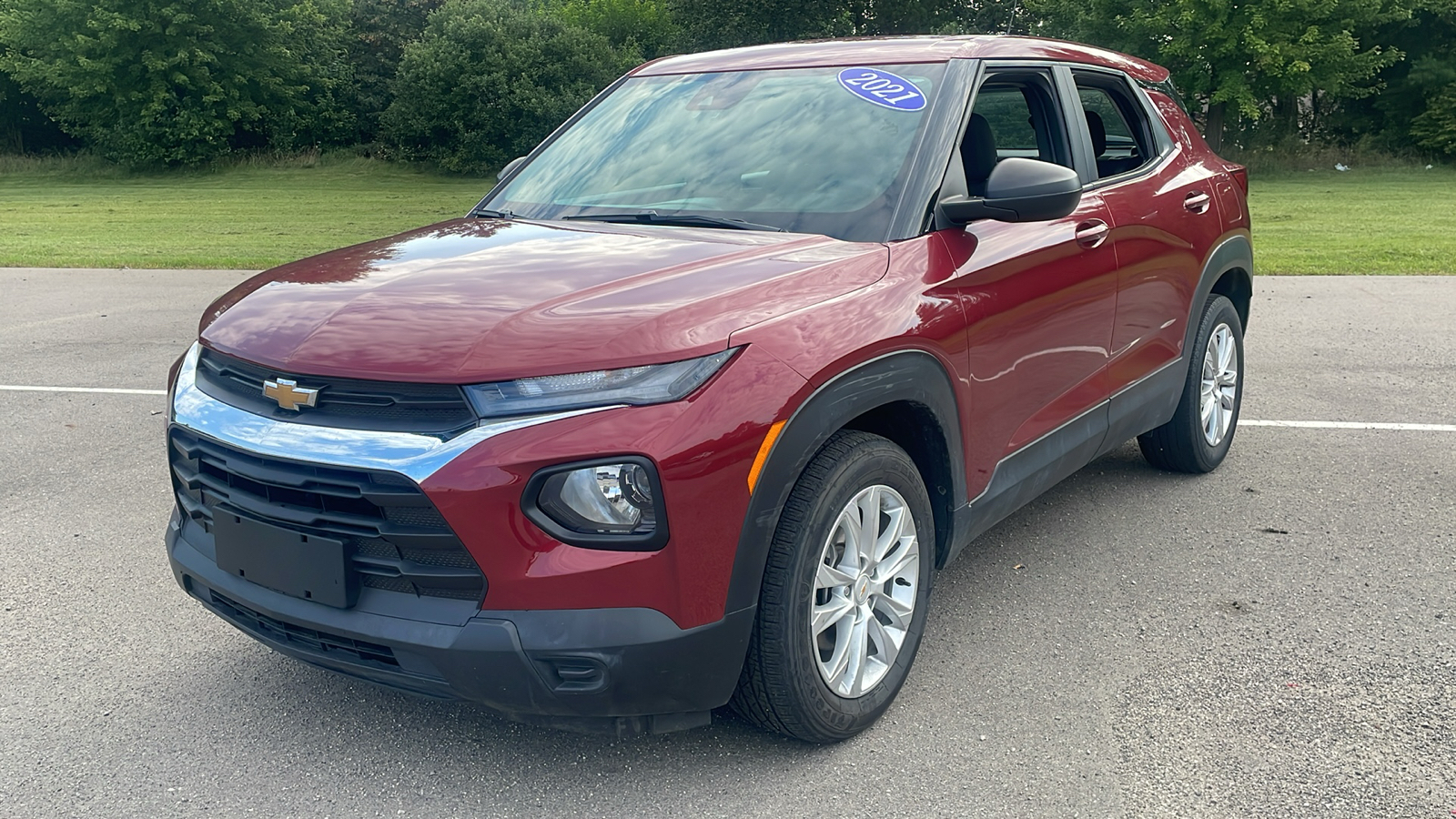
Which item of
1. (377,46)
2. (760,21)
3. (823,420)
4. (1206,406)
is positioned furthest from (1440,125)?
(377,46)

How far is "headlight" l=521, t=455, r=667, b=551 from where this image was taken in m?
2.35

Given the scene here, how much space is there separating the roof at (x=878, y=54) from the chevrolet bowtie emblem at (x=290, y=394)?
6.66 ft

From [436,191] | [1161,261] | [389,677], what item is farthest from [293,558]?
[436,191]

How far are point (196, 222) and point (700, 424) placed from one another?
2083 centimetres

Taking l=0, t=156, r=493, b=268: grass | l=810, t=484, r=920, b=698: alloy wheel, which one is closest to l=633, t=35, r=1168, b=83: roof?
l=810, t=484, r=920, b=698: alloy wheel

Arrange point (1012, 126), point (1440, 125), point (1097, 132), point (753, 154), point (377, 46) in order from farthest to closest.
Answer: point (377, 46), point (1440, 125), point (1097, 132), point (1012, 126), point (753, 154)

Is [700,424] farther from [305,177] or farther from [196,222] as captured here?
[305,177]

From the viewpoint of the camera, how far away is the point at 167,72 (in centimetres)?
3675

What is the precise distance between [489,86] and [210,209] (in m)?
11.9

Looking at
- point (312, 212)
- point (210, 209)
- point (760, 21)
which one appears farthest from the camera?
point (760, 21)

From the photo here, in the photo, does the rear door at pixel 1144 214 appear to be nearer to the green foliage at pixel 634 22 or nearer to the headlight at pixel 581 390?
the headlight at pixel 581 390

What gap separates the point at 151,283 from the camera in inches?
471

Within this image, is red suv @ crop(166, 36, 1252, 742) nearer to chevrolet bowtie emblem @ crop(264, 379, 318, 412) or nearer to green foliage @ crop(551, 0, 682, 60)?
chevrolet bowtie emblem @ crop(264, 379, 318, 412)

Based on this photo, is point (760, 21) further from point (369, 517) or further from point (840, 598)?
point (369, 517)
